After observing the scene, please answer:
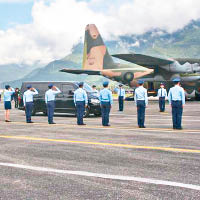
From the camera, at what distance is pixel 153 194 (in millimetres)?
4168

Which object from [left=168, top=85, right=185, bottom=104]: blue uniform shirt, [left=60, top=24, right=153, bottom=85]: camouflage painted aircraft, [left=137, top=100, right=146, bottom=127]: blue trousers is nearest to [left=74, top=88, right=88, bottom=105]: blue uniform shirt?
[left=137, top=100, right=146, bottom=127]: blue trousers

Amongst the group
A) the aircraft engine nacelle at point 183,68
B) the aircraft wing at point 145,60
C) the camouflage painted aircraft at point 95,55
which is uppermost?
the camouflage painted aircraft at point 95,55

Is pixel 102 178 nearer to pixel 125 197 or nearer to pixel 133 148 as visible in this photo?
pixel 125 197

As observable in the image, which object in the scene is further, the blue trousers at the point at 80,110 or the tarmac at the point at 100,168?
the blue trousers at the point at 80,110

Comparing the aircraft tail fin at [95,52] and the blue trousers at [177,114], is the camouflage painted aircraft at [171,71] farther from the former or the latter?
the blue trousers at [177,114]

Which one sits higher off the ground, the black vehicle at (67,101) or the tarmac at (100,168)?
the black vehicle at (67,101)

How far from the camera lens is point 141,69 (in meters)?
34.9

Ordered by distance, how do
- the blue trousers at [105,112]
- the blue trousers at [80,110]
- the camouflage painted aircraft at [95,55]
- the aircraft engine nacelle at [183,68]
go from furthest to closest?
the camouflage painted aircraft at [95,55] → the aircraft engine nacelle at [183,68] → the blue trousers at [80,110] → the blue trousers at [105,112]

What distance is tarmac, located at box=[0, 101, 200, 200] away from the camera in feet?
14.0

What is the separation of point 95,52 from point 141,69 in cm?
695

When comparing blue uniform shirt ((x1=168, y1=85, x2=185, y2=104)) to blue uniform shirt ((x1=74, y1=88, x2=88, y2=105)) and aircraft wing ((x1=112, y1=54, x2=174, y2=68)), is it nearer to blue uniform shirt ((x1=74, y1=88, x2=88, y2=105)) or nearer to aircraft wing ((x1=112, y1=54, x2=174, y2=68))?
blue uniform shirt ((x1=74, y1=88, x2=88, y2=105))

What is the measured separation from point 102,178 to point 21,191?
125 centimetres

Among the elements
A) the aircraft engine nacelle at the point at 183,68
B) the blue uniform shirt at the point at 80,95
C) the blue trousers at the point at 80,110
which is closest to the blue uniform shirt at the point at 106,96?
the blue uniform shirt at the point at 80,95

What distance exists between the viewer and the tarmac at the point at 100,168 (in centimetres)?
428
